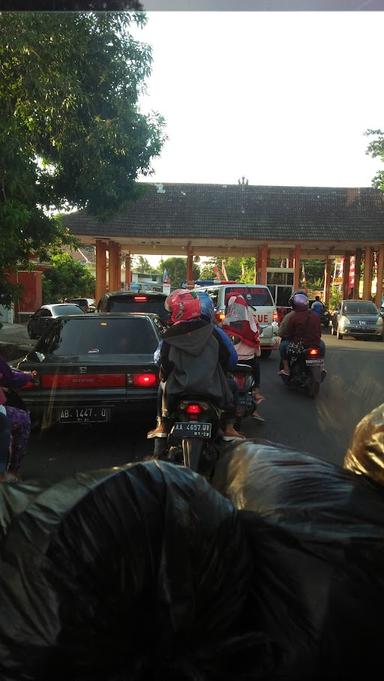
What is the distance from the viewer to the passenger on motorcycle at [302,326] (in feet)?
29.3

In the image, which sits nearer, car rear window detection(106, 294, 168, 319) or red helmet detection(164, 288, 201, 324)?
red helmet detection(164, 288, 201, 324)

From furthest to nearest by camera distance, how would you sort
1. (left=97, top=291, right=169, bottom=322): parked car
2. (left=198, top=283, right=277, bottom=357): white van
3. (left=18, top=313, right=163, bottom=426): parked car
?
(left=198, top=283, right=277, bottom=357): white van → (left=97, top=291, right=169, bottom=322): parked car → (left=18, top=313, right=163, bottom=426): parked car

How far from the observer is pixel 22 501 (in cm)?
158

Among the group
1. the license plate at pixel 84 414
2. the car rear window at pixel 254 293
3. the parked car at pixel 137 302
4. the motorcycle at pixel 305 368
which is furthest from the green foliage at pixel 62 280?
the license plate at pixel 84 414

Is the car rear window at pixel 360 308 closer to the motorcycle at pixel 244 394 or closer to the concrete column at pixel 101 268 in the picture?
the concrete column at pixel 101 268

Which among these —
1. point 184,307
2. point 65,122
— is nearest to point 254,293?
point 65,122

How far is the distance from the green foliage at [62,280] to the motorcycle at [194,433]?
28.3m

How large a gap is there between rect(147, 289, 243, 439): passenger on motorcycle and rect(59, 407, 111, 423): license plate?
1409mm

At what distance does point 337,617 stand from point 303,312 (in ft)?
25.5

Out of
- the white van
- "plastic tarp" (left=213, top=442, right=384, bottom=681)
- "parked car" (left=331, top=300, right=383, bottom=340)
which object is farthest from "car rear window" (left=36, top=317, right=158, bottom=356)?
"parked car" (left=331, top=300, right=383, bottom=340)

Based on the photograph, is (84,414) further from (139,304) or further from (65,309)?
(65,309)

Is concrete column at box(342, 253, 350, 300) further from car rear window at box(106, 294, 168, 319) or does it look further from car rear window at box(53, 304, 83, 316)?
car rear window at box(106, 294, 168, 319)

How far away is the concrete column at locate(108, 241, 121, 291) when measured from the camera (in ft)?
97.8

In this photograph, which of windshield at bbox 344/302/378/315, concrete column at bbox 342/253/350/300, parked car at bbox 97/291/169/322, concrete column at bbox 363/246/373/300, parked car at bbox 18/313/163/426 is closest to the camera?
parked car at bbox 18/313/163/426
